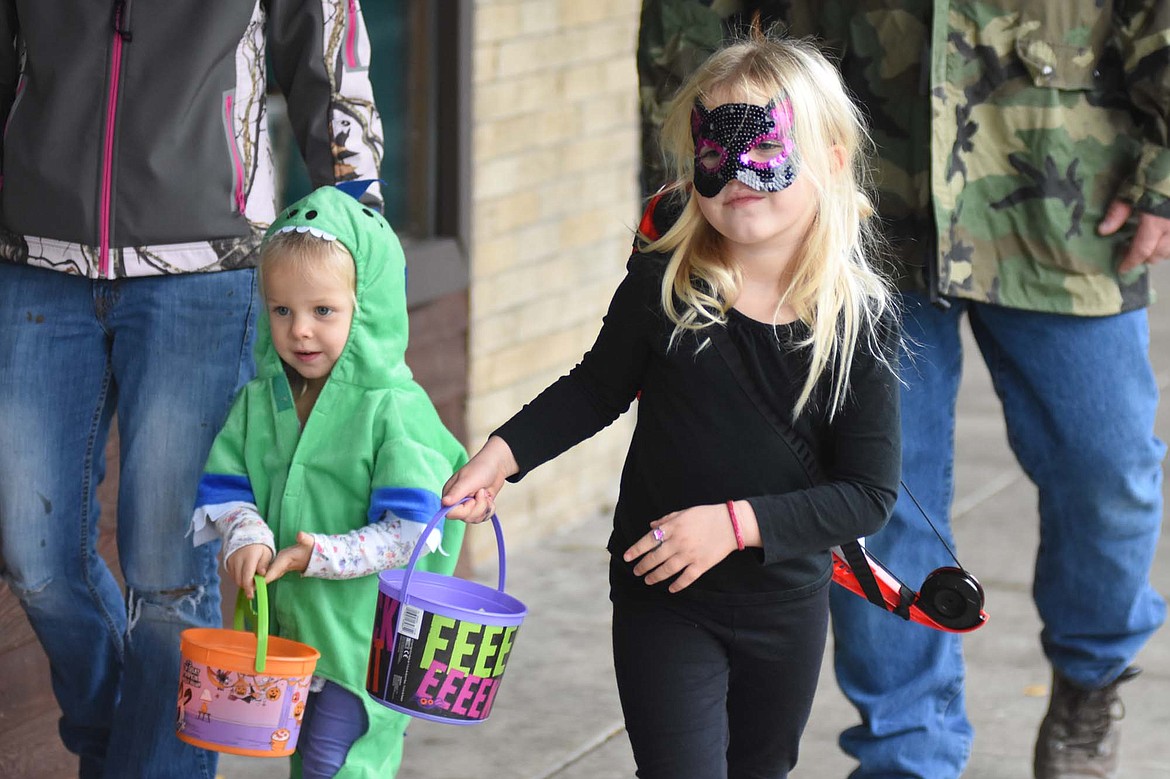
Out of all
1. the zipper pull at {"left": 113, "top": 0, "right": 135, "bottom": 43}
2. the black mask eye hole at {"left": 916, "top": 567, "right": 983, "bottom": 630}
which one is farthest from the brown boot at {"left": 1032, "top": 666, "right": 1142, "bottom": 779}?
the zipper pull at {"left": 113, "top": 0, "right": 135, "bottom": 43}

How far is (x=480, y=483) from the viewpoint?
9.34ft

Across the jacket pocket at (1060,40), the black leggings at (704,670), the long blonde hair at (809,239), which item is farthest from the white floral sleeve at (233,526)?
the jacket pocket at (1060,40)

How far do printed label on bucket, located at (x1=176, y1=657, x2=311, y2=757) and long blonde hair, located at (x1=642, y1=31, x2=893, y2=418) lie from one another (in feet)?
2.87

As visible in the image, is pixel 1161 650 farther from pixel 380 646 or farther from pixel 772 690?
pixel 380 646

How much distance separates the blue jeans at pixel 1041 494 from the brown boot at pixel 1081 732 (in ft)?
0.60

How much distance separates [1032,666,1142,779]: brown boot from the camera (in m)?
3.97

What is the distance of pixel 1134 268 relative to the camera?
3.62 metres

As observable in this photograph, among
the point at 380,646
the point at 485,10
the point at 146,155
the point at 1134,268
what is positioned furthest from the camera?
the point at 485,10

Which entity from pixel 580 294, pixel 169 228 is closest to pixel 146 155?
pixel 169 228

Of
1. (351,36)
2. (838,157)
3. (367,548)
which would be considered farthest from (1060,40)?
(367,548)

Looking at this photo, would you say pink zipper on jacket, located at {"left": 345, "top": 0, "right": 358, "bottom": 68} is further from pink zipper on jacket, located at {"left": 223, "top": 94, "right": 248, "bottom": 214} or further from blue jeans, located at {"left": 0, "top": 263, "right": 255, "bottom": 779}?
blue jeans, located at {"left": 0, "top": 263, "right": 255, "bottom": 779}

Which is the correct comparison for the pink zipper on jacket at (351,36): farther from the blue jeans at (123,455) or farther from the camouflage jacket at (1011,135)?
the camouflage jacket at (1011,135)

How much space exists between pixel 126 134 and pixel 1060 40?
71.2 inches

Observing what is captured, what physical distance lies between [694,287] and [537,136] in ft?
10.1
